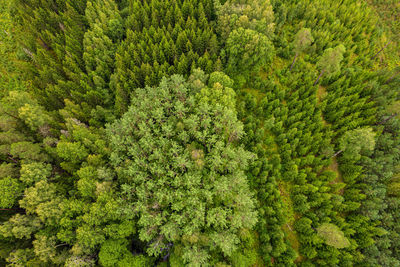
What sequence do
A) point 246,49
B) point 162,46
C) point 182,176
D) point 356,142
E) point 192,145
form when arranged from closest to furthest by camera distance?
point 182,176 → point 192,145 → point 356,142 → point 246,49 → point 162,46

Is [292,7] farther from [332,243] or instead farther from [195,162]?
[332,243]

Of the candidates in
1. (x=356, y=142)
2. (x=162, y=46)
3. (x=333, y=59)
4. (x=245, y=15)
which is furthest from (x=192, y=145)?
(x=333, y=59)

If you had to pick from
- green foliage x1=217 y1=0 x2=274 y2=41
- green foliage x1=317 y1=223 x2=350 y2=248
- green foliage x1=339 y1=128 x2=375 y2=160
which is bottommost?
green foliage x1=317 y1=223 x2=350 y2=248

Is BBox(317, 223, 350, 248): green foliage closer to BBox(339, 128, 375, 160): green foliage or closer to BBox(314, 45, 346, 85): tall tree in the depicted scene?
BBox(339, 128, 375, 160): green foliage

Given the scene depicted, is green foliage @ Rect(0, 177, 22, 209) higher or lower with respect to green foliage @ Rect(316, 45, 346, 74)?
lower

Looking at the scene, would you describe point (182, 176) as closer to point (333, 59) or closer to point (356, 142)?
point (356, 142)

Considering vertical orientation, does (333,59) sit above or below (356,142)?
above

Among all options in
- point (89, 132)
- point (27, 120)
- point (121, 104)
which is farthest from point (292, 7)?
point (27, 120)

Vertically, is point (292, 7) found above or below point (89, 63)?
above

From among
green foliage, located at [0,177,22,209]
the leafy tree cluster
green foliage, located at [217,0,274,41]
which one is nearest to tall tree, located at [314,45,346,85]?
green foliage, located at [217,0,274,41]
